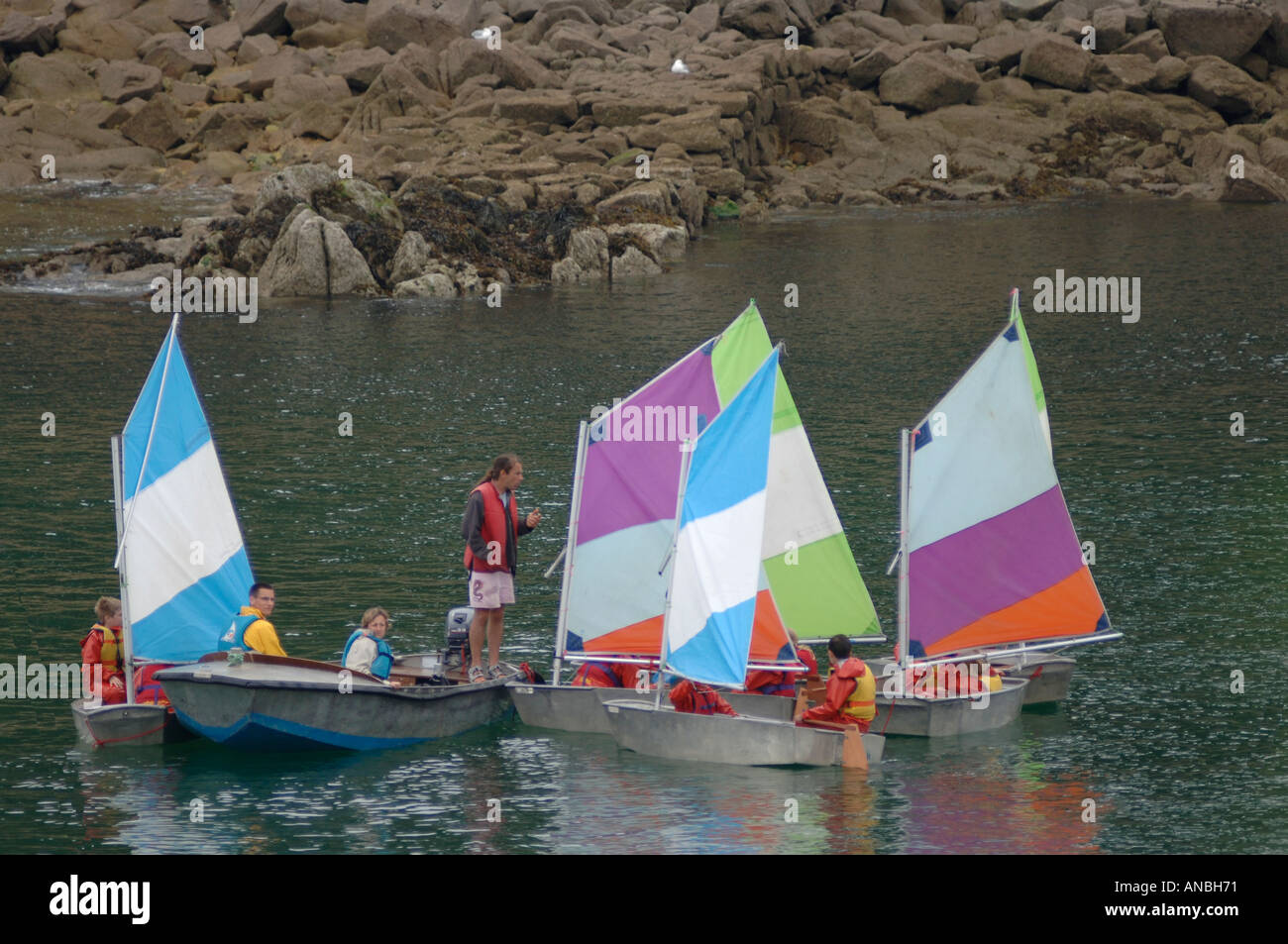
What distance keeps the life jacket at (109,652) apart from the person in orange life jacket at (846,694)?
9.46m

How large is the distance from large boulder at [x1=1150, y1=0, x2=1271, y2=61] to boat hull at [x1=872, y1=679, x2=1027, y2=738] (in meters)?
85.0

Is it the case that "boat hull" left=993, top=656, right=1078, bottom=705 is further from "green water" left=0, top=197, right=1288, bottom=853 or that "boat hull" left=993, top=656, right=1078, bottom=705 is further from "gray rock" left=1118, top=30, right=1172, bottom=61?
"gray rock" left=1118, top=30, right=1172, bottom=61

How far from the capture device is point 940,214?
85188 mm

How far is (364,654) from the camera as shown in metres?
22.6

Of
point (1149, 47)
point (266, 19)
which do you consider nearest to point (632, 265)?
point (1149, 47)

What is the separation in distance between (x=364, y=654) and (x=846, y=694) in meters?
6.52

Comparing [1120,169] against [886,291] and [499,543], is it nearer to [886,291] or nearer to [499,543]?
[886,291]

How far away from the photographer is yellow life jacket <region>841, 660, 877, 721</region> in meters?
21.6

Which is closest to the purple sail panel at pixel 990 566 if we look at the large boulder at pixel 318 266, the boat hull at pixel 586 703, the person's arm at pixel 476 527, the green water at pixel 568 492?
the green water at pixel 568 492

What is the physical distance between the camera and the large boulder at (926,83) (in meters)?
93.9

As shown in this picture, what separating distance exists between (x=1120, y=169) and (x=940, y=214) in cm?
1371

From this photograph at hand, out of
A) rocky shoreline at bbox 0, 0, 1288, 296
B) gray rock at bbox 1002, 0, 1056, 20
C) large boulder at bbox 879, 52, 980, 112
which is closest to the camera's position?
rocky shoreline at bbox 0, 0, 1288, 296

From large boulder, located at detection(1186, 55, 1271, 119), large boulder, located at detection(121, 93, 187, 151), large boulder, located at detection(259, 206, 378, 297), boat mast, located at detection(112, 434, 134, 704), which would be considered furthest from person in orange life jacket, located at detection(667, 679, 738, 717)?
large boulder, located at detection(1186, 55, 1271, 119)
